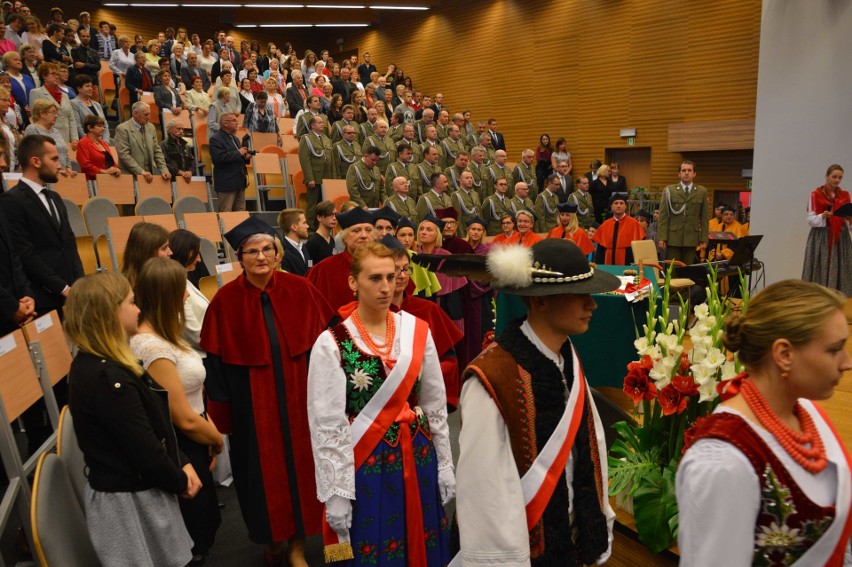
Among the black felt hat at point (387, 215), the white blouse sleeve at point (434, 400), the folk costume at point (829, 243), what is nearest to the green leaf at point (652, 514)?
the white blouse sleeve at point (434, 400)

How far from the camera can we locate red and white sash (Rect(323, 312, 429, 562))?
2359 mm

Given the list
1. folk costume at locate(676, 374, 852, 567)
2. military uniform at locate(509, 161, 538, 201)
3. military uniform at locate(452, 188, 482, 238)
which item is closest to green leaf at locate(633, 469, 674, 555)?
folk costume at locate(676, 374, 852, 567)

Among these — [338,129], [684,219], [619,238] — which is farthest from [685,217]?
[338,129]

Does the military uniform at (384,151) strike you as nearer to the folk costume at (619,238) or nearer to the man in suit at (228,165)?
the man in suit at (228,165)

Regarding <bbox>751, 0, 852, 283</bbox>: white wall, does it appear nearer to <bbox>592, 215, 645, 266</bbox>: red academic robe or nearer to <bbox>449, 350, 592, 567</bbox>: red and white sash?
<bbox>592, 215, 645, 266</bbox>: red academic robe

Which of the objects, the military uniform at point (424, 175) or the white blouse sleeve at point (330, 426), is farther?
the military uniform at point (424, 175)

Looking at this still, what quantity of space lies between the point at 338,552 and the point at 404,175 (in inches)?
354

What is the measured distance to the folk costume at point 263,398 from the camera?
2986mm

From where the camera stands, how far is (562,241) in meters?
1.74

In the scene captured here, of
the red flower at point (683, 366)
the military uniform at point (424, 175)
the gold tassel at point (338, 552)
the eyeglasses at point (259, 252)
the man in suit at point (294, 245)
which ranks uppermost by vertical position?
the military uniform at point (424, 175)

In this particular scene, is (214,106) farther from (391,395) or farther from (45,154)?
(391,395)

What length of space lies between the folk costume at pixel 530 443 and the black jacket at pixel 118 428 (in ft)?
3.68

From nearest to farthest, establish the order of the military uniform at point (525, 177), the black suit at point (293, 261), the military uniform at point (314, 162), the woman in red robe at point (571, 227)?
the black suit at point (293, 261)
the woman in red robe at point (571, 227)
the military uniform at point (314, 162)
the military uniform at point (525, 177)

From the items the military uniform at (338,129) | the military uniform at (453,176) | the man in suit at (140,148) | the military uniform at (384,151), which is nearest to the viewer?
the man in suit at (140,148)
